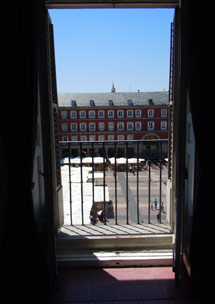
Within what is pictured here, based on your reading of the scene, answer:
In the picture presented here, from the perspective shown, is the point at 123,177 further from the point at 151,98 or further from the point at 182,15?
the point at 182,15

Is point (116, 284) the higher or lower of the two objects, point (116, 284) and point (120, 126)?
the lower

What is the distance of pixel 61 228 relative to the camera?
2.37m

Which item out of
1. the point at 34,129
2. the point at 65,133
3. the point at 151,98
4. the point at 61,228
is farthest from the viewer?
the point at 151,98

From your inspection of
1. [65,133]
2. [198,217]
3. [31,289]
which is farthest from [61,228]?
[65,133]

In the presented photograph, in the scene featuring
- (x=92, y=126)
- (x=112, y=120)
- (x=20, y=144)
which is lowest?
(x=20, y=144)

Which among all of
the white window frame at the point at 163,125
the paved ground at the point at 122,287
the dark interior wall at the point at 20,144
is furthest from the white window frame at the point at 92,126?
the dark interior wall at the point at 20,144

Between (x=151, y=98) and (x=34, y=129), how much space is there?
89.4ft

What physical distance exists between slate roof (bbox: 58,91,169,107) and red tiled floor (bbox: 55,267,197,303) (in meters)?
25.6

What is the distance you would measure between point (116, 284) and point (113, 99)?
87.9ft

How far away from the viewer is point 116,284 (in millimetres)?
1804

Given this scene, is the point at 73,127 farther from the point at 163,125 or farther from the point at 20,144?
the point at 20,144

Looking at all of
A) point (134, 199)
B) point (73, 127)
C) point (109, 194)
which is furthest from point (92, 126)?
point (134, 199)

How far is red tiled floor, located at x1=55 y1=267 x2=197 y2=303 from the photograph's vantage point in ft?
5.49

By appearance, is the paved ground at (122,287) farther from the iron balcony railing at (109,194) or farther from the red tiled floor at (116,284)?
the iron balcony railing at (109,194)
